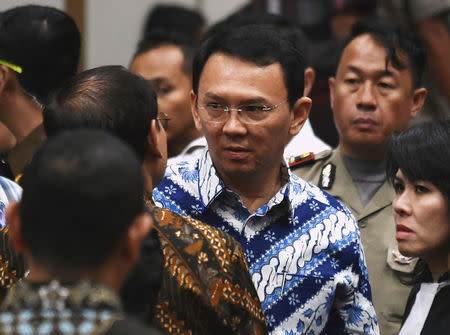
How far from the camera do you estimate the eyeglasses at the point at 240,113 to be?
281 centimetres

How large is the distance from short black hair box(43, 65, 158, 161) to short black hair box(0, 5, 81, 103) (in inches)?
39.3

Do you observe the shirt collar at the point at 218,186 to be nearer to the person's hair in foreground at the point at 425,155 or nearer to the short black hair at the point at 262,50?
the short black hair at the point at 262,50

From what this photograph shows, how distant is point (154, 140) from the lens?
2.35 meters

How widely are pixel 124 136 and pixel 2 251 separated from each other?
17.9 inches

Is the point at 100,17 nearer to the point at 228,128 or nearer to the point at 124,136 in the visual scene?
the point at 228,128

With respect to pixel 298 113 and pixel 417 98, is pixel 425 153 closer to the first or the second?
pixel 298 113

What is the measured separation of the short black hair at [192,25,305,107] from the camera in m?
2.88

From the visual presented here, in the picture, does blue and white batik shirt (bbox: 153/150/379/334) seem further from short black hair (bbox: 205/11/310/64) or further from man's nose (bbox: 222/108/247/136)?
short black hair (bbox: 205/11/310/64)

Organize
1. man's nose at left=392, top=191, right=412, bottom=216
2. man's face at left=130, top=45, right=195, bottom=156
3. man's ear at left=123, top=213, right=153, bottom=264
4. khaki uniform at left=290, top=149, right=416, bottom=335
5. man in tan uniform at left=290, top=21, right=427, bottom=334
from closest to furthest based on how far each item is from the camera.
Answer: man's ear at left=123, top=213, right=153, bottom=264
man's nose at left=392, top=191, right=412, bottom=216
khaki uniform at left=290, top=149, right=416, bottom=335
man in tan uniform at left=290, top=21, right=427, bottom=334
man's face at left=130, top=45, right=195, bottom=156

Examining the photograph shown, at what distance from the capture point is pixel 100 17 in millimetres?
5676

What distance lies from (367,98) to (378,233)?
2.14 ft

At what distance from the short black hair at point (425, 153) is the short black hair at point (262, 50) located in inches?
16.1

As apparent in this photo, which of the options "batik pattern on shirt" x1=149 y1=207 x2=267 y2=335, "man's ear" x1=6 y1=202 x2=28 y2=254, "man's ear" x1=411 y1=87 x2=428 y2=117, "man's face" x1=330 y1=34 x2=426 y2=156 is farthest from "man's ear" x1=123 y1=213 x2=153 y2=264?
"man's ear" x1=411 y1=87 x2=428 y2=117

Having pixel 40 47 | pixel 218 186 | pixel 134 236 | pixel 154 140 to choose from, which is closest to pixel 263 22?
pixel 40 47
